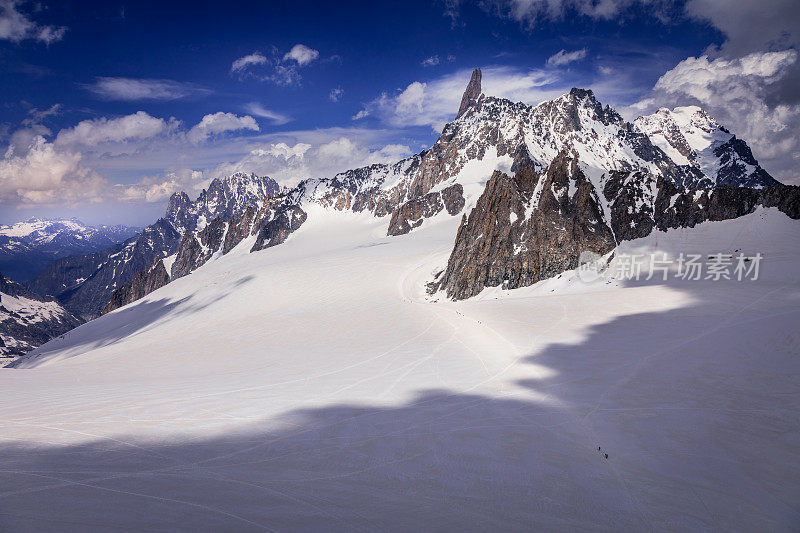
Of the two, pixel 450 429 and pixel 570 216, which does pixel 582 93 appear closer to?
pixel 570 216

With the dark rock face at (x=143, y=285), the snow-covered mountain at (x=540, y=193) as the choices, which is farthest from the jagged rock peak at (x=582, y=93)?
the dark rock face at (x=143, y=285)

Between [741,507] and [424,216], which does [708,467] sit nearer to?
[741,507]

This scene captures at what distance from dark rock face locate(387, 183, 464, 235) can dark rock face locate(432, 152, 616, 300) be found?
83682mm

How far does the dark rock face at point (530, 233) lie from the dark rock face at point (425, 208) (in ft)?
275

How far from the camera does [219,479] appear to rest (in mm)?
6426

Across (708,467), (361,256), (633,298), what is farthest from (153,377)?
(361,256)

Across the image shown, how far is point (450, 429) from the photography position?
945cm

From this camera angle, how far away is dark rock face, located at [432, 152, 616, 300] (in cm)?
3878

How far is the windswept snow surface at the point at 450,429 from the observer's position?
570 cm

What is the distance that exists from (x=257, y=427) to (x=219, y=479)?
9.83 feet

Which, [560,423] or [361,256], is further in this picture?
[361,256]

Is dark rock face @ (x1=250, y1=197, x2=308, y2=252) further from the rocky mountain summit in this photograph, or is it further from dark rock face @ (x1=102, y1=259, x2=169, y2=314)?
dark rock face @ (x1=102, y1=259, x2=169, y2=314)

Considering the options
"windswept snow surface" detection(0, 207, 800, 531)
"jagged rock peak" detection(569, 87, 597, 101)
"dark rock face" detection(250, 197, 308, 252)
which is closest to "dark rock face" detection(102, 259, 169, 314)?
"dark rock face" detection(250, 197, 308, 252)

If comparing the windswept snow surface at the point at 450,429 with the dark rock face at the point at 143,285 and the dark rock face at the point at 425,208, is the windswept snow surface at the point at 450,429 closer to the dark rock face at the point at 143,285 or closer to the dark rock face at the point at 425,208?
the dark rock face at the point at 425,208
